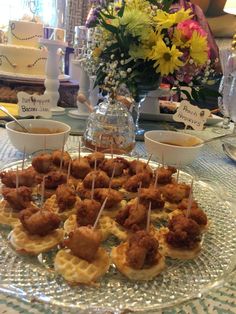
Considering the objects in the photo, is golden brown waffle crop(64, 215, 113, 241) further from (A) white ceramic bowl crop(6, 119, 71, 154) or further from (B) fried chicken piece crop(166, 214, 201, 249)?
(A) white ceramic bowl crop(6, 119, 71, 154)

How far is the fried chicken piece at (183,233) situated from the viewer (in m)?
0.75

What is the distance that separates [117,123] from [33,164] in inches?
21.1

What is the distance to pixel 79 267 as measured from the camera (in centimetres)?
65

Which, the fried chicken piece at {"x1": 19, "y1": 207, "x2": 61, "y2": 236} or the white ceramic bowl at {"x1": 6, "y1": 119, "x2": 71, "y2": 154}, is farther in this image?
the white ceramic bowl at {"x1": 6, "y1": 119, "x2": 71, "y2": 154}

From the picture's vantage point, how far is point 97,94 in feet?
7.23

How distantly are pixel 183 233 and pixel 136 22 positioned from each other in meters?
1.01

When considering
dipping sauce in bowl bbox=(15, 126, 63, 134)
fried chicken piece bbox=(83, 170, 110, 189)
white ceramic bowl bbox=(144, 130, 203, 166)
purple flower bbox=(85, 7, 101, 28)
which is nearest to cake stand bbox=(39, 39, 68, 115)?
purple flower bbox=(85, 7, 101, 28)

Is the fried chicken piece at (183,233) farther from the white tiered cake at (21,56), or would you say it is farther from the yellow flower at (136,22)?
the white tiered cake at (21,56)

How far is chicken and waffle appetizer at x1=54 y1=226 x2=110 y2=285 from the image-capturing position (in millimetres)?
630

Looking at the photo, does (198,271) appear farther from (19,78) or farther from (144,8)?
(19,78)

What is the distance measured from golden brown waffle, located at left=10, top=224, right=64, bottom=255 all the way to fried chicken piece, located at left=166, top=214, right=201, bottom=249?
23 cm

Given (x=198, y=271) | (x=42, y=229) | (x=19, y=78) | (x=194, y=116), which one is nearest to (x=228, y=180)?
(x=194, y=116)

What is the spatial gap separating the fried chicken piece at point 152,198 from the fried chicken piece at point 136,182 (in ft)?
0.27

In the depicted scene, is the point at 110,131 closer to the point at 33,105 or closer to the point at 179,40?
the point at 33,105
